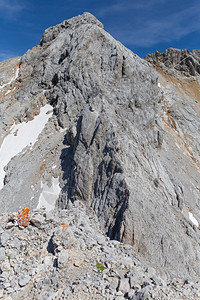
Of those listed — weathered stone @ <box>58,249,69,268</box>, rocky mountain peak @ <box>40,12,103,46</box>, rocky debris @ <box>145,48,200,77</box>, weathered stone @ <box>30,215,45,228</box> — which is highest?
rocky debris @ <box>145,48,200,77</box>

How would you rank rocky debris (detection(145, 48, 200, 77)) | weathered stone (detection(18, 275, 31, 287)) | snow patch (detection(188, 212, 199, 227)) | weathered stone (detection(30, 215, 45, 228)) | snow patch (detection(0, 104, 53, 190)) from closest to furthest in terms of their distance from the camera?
weathered stone (detection(18, 275, 31, 287)) < weathered stone (detection(30, 215, 45, 228)) < snow patch (detection(188, 212, 199, 227)) < snow patch (detection(0, 104, 53, 190)) < rocky debris (detection(145, 48, 200, 77))

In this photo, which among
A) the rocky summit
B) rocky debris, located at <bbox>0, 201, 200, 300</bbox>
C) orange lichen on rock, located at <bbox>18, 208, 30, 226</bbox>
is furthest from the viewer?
orange lichen on rock, located at <bbox>18, 208, 30, 226</bbox>

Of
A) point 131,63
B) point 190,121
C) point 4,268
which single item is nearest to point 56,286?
point 4,268

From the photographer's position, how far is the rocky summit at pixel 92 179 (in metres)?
9.74

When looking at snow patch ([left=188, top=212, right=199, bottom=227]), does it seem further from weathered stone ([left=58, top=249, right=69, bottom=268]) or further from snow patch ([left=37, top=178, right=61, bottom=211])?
weathered stone ([left=58, top=249, right=69, bottom=268])

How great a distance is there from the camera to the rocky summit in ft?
32.0

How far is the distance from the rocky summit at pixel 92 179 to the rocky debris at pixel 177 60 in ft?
85.5

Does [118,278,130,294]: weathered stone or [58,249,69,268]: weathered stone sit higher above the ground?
[118,278,130,294]: weathered stone

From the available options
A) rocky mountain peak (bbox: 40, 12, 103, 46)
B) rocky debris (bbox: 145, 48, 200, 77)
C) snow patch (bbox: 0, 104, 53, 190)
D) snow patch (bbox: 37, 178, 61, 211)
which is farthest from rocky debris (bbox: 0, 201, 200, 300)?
rocky debris (bbox: 145, 48, 200, 77)

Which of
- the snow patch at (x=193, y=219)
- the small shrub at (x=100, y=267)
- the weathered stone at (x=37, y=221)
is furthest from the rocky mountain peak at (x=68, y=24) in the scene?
the small shrub at (x=100, y=267)

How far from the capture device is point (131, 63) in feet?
103

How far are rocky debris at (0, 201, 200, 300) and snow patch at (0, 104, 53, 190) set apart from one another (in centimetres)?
2241

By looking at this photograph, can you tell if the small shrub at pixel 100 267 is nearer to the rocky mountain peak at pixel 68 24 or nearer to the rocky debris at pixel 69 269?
the rocky debris at pixel 69 269

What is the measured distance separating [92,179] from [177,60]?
6549cm
